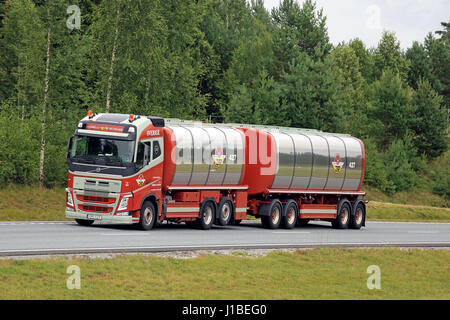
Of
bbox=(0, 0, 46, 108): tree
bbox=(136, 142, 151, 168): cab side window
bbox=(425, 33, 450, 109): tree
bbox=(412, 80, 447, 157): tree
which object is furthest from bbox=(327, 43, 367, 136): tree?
bbox=(136, 142, 151, 168): cab side window

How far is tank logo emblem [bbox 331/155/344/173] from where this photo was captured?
33.4m

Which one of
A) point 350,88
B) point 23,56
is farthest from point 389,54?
point 23,56

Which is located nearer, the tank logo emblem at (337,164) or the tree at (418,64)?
the tank logo emblem at (337,164)

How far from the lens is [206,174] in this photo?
2794 cm

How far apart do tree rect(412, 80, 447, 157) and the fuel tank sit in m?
37.4

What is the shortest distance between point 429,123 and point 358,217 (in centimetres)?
3835

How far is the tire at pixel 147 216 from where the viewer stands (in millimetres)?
25188

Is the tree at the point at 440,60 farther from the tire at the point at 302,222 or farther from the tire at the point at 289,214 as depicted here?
the tire at the point at 289,214

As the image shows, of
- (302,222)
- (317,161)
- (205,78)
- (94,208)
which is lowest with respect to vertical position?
(302,222)

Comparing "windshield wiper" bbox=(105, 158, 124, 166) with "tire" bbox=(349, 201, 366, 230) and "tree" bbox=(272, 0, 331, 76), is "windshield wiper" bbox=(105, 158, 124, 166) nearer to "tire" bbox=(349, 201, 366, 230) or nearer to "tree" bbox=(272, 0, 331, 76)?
"tire" bbox=(349, 201, 366, 230)

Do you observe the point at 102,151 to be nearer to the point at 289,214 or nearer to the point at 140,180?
the point at 140,180

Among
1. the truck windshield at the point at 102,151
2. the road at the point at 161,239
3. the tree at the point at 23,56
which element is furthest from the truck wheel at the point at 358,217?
the tree at the point at 23,56

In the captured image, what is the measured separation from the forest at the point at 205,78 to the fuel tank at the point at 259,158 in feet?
35.2
